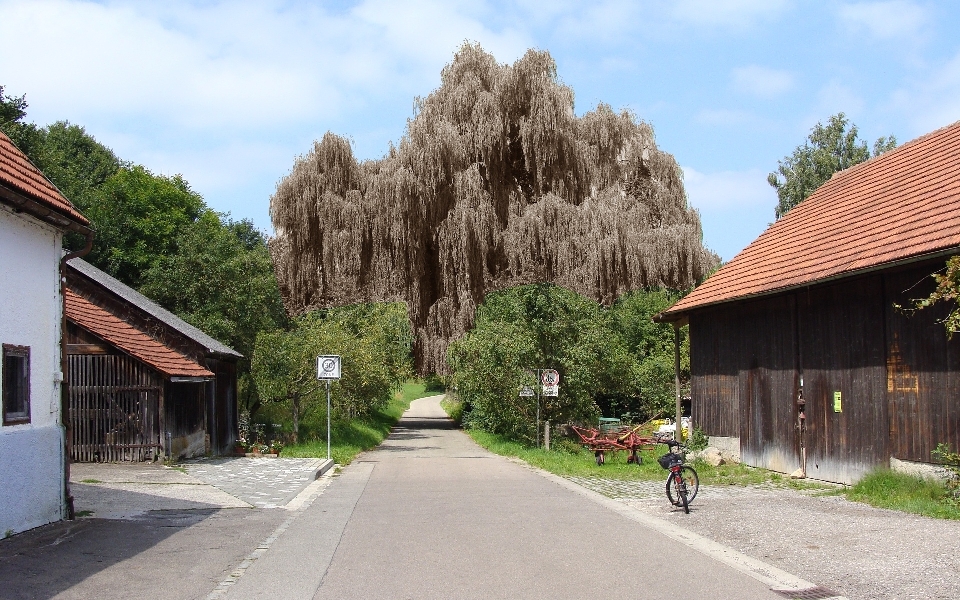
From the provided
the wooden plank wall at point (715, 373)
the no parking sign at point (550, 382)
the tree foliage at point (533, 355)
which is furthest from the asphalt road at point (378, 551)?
the tree foliage at point (533, 355)

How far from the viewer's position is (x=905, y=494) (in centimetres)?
1327

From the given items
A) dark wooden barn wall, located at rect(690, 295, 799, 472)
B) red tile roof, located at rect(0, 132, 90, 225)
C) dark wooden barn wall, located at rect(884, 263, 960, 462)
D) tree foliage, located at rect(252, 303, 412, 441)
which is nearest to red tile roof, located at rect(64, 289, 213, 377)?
tree foliage, located at rect(252, 303, 412, 441)

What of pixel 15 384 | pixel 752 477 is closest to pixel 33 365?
pixel 15 384

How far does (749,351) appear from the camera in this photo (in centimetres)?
1917

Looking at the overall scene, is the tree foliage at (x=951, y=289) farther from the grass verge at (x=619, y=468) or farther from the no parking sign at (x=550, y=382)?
the no parking sign at (x=550, y=382)

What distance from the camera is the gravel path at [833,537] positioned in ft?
25.7

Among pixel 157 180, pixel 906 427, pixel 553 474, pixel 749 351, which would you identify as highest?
pixel 157 180

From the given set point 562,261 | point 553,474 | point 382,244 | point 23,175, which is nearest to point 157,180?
point 382,244

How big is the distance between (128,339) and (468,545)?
45.5ft

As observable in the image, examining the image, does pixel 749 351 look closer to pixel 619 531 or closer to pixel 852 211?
pixel 852 211

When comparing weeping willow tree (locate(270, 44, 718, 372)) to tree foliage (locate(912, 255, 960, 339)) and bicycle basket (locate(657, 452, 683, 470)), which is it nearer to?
bicycle basket (locate(657, 452, 683, 470))

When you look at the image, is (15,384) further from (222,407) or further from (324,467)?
(222,407)

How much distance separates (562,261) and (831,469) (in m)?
18.8

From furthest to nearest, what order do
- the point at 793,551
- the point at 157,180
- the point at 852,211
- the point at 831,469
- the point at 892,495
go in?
the point at 157,180 < the point at 852,211 < the point at 831,469 < the point at 892,495 < the point at 793,551
